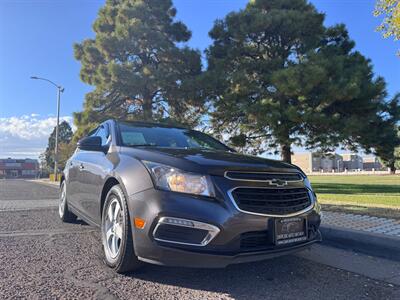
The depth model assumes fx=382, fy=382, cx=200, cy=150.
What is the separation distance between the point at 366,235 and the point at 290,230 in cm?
215

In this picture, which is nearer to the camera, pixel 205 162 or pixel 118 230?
pixel 205 162

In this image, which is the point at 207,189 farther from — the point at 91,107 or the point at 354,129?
the point at 91,107

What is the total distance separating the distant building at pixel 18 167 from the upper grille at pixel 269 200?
11777 centimetres

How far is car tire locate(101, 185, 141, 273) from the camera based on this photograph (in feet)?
10.9

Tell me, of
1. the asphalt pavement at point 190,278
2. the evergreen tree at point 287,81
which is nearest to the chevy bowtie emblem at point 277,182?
the asphalt pavement at point 190,278

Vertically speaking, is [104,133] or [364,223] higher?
[104,133]

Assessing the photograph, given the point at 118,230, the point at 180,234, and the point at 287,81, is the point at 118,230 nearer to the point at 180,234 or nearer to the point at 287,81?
the point at 180,234

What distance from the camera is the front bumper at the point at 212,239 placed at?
118 inches

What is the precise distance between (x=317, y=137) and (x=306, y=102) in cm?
180

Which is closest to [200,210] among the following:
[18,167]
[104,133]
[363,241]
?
[104,133]

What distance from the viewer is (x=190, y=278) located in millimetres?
3498

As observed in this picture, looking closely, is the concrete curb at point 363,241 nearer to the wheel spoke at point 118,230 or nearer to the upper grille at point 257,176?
the upper grille at point 257,176

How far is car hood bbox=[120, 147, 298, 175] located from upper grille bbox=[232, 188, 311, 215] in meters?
0.21

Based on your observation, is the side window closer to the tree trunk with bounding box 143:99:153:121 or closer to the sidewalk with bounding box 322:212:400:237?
the sidewalk with bounding box 322:212:400:237
